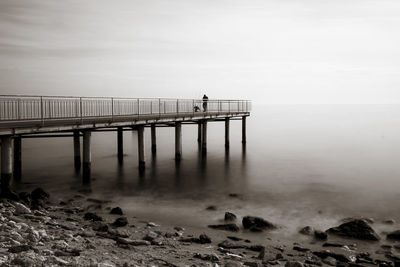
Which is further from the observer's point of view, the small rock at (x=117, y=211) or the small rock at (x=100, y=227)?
the small rock at (x=117, y=211)

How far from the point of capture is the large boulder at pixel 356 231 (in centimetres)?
1308

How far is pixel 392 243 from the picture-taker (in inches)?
508

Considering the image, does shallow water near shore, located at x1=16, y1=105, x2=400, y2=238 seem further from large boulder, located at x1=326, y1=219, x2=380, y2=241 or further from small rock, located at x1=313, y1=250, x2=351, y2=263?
small rock, located at x1=313, y1=250, x2=351, y2=263

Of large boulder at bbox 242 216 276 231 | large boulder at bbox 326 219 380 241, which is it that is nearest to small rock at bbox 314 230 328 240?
large boulder at bbox 326 219 380 241

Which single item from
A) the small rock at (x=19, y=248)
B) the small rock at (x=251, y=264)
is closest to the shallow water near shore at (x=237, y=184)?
the small rock at (x=251, y=264)

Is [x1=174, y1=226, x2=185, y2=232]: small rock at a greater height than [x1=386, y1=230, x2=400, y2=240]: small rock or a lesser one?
greater

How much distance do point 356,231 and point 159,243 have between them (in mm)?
6453

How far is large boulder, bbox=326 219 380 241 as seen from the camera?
1308 centimetres

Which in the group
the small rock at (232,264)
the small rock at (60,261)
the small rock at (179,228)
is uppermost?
the small rock at (60,261)

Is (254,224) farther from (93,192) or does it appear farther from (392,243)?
(93,192)

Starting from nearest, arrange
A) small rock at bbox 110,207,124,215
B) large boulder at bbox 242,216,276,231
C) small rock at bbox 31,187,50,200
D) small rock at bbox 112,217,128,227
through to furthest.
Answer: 1. small rock at bbox 112,217,128,227
2. large boulder at bbox 242,216,276,231
3. small rock at bbox 110,207,124,215
4. small rock at bbox 31,187,50,200

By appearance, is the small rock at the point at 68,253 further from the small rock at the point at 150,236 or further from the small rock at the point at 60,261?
the small rock at the point at 150,236

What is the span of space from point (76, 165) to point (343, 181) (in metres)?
16.6

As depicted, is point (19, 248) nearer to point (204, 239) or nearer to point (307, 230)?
point (204, 239)
